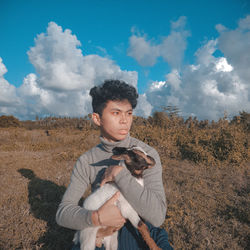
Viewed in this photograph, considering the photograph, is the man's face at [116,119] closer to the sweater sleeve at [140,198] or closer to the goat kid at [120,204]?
the goat kid at [120,204]

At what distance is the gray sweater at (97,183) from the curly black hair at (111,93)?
1.60 feet

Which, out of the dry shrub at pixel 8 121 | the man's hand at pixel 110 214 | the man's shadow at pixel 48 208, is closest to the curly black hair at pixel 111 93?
the man's hand at pixel 110 214

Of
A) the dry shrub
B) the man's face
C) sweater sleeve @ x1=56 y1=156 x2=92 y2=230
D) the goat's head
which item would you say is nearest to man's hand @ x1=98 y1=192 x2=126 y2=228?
sweater sleeve @ x1=56 y1=156 x2=92 y2=230

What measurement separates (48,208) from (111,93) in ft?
10.4

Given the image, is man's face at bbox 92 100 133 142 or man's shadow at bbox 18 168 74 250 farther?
man's shadow at bbox 18 168 74 250

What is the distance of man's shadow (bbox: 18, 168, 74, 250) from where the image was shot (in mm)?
2803

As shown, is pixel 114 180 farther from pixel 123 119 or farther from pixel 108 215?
pixel 123 119

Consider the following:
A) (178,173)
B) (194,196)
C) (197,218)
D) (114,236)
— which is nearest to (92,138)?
(178,173)

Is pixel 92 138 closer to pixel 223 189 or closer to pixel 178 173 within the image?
pixel 178 173

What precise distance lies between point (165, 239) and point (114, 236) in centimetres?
63

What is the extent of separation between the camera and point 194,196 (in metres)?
4.55

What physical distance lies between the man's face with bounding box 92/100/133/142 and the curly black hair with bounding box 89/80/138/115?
7 cm

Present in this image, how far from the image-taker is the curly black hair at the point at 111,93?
2209mm

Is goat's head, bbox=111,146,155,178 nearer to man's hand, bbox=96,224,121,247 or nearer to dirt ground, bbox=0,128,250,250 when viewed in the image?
man's hand, bbox=96,224,121,247
